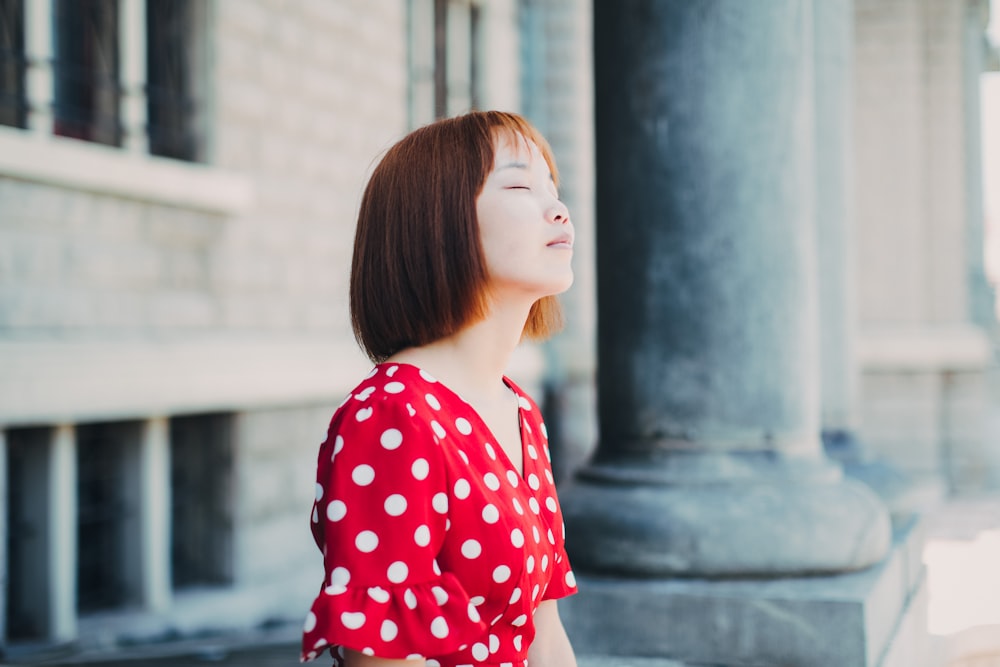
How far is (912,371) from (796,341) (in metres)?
10.9

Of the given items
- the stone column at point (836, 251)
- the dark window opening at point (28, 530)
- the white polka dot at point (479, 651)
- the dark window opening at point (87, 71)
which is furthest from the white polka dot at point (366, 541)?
the dark window opening at point (87, 71)

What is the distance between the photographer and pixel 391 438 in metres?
1.43

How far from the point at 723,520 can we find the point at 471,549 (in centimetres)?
131

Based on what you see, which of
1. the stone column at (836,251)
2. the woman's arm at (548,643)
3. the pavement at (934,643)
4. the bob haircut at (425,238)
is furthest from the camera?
the stone column at (836,251)

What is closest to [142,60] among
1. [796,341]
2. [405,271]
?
[796,341]

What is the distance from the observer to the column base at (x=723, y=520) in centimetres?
263

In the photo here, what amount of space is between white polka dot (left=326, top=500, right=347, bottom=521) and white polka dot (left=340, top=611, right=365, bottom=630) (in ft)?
0.40

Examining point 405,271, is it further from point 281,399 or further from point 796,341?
point 281,399

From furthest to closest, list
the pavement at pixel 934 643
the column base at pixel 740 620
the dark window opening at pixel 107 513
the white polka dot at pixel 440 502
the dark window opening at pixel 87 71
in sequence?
the dark window opening at pixel 107 513 < the dark window opening at pixel 87 71 < the pavement at pixel 934 643 < the column base at pixel 740 620 < the white polka dot at pixel 440 502

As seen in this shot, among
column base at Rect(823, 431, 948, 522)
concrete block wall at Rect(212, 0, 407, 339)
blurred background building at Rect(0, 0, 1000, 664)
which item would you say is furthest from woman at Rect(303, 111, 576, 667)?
concrete block wall at Rect(212, 0, 407, 339)

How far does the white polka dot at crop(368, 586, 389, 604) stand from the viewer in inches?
53.4

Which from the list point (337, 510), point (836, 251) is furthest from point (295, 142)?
point (337, 510)

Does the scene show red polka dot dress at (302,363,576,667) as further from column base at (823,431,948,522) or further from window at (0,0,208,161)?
window at (0,0,208,161)

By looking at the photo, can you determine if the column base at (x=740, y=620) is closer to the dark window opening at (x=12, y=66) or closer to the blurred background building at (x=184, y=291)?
the blurred background building at (x=184, y=291)
